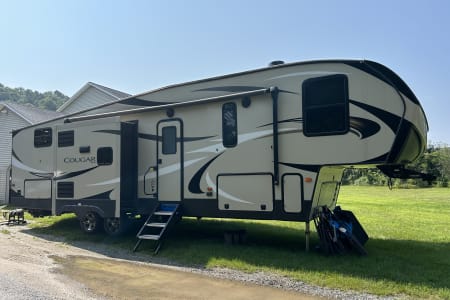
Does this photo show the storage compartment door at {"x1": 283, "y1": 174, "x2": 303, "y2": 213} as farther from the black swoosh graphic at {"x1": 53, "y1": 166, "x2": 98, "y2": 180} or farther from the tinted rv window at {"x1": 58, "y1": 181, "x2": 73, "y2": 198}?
the tinted rv window at {"x1": 58, "y1": 181, "x2": 73, "y2": 198}

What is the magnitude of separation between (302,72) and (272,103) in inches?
33.5

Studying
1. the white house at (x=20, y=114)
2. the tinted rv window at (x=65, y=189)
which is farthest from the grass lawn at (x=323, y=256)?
the white house at (x=20, y=114)

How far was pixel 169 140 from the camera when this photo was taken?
30.7 ft

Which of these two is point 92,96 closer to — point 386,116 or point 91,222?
point 91,222

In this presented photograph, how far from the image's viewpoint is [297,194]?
25.0ft

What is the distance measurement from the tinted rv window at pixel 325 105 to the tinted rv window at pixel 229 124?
5.14 feet

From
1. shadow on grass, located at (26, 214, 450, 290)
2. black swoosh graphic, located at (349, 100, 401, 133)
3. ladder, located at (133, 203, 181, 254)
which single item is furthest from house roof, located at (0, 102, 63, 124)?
black swoosh graphic, located at (349, 100, 401, 133)

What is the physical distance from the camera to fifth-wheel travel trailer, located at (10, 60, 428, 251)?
23.5 ft

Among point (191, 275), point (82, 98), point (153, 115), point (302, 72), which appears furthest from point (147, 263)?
point (82, 98)

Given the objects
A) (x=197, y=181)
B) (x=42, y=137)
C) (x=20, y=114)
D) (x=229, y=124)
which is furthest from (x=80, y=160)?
(x=20, y=114)

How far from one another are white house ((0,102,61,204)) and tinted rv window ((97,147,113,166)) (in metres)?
13.8

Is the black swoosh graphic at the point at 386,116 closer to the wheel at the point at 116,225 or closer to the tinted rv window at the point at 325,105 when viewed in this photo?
the tinted rv window at the point at 325,105

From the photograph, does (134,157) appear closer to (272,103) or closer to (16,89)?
(272,103)

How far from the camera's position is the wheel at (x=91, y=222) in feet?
33.0
